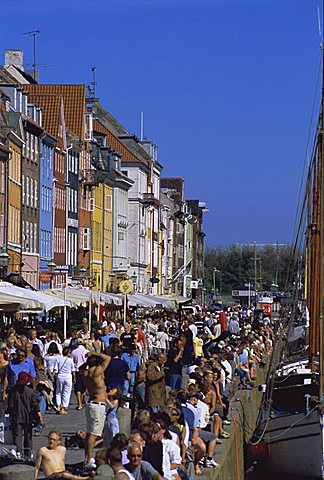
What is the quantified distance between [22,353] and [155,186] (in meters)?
105

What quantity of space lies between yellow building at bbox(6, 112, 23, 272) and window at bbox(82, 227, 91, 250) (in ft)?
70.5

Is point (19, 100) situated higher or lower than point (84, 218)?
higher

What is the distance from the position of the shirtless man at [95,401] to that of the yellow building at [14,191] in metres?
41.7

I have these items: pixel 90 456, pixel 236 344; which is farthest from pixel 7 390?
pixel 236 344

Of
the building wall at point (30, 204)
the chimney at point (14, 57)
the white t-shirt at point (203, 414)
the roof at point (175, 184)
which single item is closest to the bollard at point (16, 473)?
the white t-shirt at point (203, 414)

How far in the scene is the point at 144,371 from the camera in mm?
24422

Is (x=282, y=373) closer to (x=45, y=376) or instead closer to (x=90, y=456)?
(x=45, y=376)

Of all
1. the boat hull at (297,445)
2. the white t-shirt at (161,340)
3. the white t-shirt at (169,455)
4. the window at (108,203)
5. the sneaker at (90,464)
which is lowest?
the boat hull at (297,445)

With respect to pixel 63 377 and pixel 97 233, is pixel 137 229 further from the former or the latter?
pixel 63 377

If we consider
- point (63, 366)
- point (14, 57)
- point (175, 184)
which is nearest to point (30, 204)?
point (14, 57)

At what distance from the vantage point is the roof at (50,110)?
261 feet

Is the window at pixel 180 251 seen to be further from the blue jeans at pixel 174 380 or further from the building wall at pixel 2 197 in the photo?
the blue jeans at pixel 174 380

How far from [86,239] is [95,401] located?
69227 millimetres

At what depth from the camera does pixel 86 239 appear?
294ft
